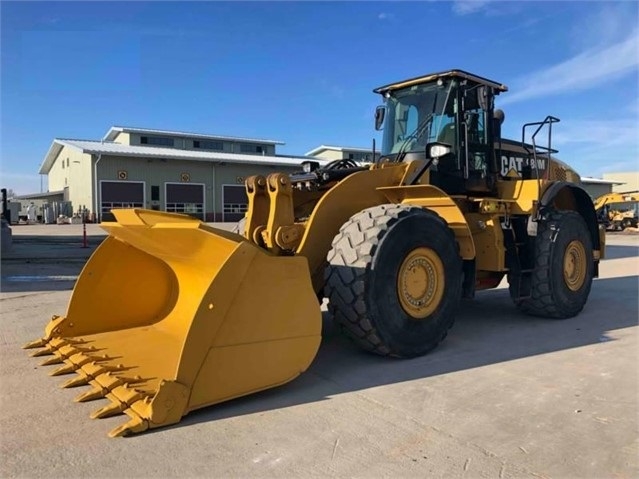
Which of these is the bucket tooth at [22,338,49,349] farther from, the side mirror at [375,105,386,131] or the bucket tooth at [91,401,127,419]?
the side mirror at [375,105,386,131]

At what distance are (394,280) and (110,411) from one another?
2422mm

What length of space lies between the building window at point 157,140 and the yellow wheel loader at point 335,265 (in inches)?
1959

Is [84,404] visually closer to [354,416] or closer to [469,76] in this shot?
[354,416]

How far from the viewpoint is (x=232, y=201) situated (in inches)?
1737

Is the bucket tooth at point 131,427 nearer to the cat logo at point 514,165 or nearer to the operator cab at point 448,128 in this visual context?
the operator cab at point 448,128

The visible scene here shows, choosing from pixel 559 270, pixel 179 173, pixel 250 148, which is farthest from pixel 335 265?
pixel 250 148

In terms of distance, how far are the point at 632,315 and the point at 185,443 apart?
6444 mm

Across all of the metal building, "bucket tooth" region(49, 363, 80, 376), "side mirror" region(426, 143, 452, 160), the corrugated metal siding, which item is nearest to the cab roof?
"side mirror" region(426, 143, 452, 160)

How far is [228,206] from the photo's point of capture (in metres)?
43.9

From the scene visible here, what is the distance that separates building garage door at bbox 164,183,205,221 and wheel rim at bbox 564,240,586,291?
3637 cm

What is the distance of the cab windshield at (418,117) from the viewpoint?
243 inches

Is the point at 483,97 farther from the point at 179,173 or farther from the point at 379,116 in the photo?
the point at 179,173

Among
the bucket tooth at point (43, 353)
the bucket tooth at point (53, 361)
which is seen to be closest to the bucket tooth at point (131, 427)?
the bucket tooth at point (53, 361)

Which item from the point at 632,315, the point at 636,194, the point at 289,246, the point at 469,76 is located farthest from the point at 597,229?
the point at 636,194
